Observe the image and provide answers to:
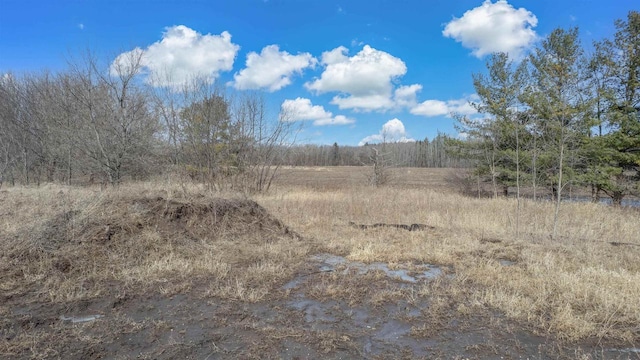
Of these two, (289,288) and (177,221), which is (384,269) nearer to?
(289,288)

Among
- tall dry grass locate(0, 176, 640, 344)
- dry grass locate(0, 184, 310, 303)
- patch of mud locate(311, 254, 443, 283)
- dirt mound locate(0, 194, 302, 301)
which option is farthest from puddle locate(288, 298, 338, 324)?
dirt mound locate(0, 194, 302, 301)

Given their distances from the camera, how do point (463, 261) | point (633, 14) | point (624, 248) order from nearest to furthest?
1. point (463, 261)
2. point (624, 248)
3. point (633, 14)

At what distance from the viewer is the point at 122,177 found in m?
16.5

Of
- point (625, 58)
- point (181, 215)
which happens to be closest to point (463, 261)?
point (181, 215)

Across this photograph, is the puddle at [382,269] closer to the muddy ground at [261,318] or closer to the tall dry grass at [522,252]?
the muddy ground at [261,318]

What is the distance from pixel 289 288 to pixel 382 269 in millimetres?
1819

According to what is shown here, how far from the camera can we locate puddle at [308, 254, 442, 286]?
5.64 metres

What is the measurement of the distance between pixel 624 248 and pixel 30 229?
11396 mm

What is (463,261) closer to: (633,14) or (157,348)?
(157,348)

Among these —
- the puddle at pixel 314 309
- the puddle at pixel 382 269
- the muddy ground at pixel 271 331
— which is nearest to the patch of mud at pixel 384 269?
the puddle at pixel 382 269

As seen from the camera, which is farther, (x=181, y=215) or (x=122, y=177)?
(x=122, y=177)

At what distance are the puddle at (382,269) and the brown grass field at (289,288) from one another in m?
0.05

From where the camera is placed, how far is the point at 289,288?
500cm

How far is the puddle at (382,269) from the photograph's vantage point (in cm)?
564
